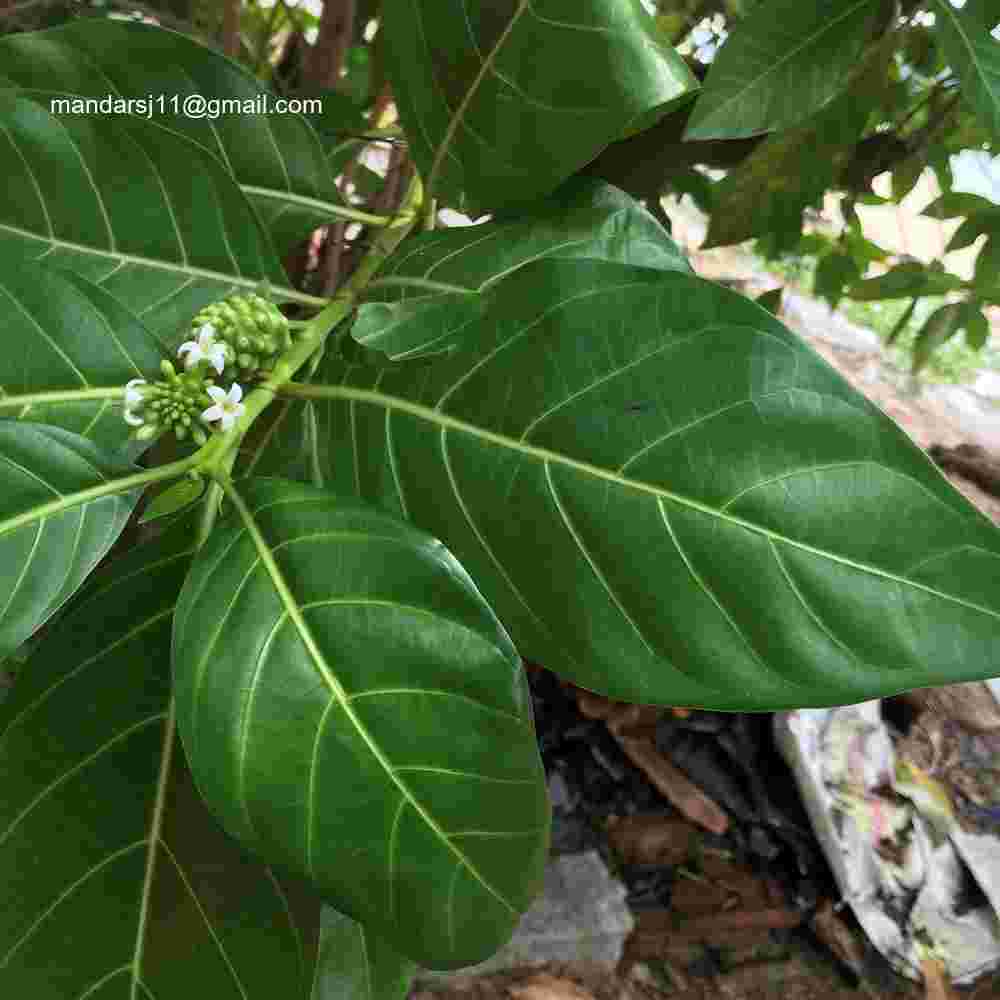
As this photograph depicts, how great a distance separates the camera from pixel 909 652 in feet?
1.41

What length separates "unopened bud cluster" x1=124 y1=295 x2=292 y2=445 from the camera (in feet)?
1.68

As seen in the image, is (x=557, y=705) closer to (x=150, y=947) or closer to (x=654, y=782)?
(x=654, y=782)

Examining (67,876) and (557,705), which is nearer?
(67,876)

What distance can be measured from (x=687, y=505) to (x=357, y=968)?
1.23ft

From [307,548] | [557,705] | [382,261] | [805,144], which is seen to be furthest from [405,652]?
[557,705]

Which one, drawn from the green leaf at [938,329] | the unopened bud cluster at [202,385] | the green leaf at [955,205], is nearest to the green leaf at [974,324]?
the green leaf at [938,329]

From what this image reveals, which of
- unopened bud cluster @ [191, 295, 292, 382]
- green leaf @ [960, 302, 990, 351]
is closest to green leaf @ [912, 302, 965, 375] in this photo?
green leaf @ [960, 302, 990, 351]

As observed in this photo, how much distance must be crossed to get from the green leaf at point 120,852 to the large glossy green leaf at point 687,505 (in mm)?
187

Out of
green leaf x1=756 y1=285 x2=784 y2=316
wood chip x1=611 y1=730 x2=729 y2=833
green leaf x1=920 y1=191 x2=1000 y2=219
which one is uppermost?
green leaf x1=756 y1=285 x2=784 y2=316

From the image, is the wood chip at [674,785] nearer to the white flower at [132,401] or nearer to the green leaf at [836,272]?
the green leaf at [836,272]

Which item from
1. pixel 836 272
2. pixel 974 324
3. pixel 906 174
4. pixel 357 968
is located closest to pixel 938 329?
pixel 974 324

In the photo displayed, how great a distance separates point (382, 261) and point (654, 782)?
1.27 meters

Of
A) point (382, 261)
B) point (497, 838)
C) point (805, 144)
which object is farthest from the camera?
point (805, 144)

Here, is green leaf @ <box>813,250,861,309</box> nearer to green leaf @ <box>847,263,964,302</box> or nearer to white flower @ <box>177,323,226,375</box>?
green leaf @ <box>847,263,964,302</box>
